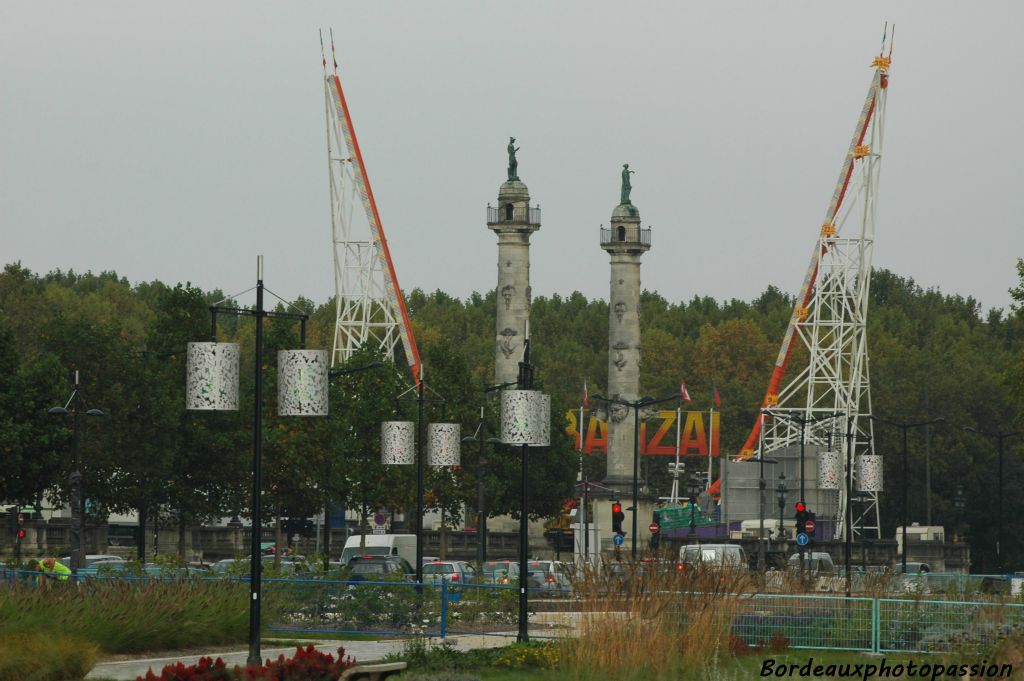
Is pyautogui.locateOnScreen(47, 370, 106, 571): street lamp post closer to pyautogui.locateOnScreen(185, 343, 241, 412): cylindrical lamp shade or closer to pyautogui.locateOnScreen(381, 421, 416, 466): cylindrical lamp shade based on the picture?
pyautogui.locateOnScreen(381, 421, 416, 466): cylindrical lamp shade

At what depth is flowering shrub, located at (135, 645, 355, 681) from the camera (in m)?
20.6

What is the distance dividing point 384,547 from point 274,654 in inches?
→ 1211

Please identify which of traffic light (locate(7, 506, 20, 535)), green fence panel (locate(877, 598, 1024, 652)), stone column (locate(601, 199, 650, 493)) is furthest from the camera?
stone column (locate(601, 199, 650, 493))

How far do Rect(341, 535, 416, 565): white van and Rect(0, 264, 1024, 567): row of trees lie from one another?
2.05 meters

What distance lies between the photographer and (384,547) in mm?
58469

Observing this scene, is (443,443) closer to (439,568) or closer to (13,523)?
(439,568)

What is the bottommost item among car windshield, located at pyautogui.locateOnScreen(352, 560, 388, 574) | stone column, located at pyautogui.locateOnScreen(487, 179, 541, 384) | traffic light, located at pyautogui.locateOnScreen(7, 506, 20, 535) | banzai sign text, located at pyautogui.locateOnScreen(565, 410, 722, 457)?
car windshield, located at pyautogui.locateOnScreen(352, 560, 388, 574)

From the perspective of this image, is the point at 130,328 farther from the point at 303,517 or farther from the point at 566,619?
the point at 566,619

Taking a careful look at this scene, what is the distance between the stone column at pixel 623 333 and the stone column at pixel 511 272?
17.6 feet

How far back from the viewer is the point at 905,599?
28875 mm

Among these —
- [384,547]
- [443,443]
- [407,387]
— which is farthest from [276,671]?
[407,387]

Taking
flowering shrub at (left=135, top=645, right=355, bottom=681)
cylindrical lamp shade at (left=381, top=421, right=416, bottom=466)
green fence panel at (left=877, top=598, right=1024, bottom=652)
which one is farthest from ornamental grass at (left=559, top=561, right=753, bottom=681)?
cylindrical lamp shade at (left=381, top=421, right=416, bottom=466)

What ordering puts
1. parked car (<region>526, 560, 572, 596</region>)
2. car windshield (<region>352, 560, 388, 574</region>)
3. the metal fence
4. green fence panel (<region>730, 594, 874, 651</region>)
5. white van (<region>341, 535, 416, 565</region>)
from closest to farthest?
the metal fence
green fence panel (<region>730, 594, 874, 651</region>)
parked car (<region>526, 560, 572, 596</region>)
car windshield (<region>352, 560, 388, 574</region>)
white van (<region>341, 535, 416, 565</region>)

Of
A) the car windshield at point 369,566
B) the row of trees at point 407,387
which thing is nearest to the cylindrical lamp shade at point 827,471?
the row of trees at point 407,387
